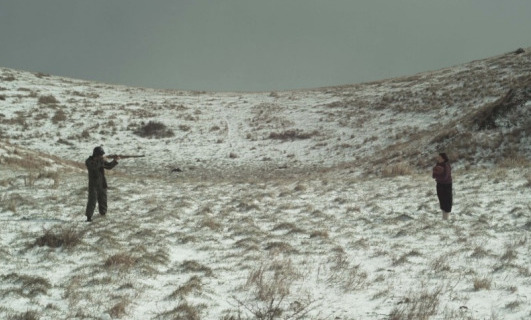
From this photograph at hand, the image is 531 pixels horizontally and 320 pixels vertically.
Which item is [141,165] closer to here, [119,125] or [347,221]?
[119,125]

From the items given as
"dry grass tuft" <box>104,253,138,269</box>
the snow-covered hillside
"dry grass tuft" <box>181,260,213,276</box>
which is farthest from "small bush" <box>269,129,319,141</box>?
"dry grass tuft" <box>104,253,138,269</box>

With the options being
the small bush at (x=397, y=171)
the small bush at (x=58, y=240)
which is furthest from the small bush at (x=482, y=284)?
the small bush at (x=397, y=171)

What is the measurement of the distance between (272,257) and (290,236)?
6.19ft

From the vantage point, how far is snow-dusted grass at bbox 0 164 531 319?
643cm

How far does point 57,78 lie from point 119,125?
85.7 ft

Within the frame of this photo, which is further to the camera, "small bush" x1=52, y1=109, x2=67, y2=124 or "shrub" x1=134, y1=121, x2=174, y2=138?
"small bush" x1=52, y1=109, x2=67, y2=124

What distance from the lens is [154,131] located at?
40.2m

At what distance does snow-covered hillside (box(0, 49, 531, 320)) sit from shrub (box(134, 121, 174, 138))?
21.8 ft

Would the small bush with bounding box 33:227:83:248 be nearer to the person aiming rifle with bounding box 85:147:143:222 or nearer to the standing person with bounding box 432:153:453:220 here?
the person aiming rifle with bounding box 85:147:143:222

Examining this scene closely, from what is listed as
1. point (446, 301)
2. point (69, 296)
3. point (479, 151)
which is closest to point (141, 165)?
point (479, 151)

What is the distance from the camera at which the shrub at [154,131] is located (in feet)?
129

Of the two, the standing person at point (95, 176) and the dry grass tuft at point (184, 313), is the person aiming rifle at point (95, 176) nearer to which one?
the standing person at point (95, 176)

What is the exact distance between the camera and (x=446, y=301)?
21.2 ft

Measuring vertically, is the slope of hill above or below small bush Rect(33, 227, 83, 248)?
above
